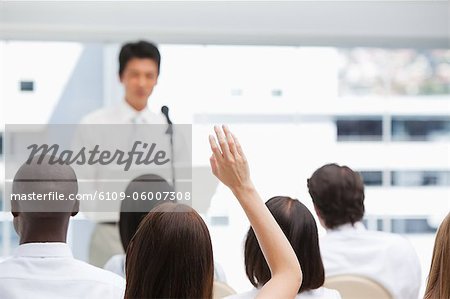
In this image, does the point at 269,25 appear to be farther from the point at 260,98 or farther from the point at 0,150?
the point at 0,150

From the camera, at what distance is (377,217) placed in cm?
495

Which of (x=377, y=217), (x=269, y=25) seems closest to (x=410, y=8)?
(x=269, y=25)

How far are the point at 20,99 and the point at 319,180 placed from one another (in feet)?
5.73

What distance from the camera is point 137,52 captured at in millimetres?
3965

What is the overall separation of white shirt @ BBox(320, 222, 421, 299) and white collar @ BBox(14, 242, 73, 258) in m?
1.10

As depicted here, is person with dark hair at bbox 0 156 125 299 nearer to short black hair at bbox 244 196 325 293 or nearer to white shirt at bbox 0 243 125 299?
white shirt at bbox 0 243 125 299

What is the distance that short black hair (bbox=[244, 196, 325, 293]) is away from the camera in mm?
2117

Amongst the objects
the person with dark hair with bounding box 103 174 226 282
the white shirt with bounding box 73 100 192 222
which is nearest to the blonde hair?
the person with dark hair with bounding box 103 174 226 282

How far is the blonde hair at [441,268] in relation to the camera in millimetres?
1812

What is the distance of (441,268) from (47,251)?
1.01 metres

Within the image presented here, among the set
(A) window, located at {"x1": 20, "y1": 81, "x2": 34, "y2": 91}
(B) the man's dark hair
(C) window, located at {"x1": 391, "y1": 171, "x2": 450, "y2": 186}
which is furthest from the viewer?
(C) window, located at {"x1": 391, "y1": 171, "x2": 450, "y2": 186}

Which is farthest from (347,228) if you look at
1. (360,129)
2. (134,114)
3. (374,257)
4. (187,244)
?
(360,129)

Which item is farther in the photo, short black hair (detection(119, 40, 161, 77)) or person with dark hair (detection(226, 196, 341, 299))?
short black hair (detection(119, 40, 161, 77))

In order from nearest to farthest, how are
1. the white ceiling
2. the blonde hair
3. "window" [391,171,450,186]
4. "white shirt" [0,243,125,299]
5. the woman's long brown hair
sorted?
the woman's long brown hair < the blonde hair < "white shirt" [0,243,125,299] < the white ceiling < "window" [391,171,450,186]
